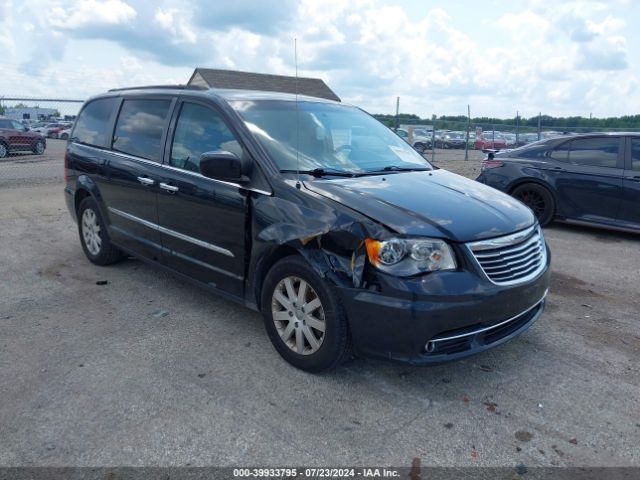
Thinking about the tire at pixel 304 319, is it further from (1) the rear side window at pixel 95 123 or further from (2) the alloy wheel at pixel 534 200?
(2) the alloy wheel at pixel 534 200

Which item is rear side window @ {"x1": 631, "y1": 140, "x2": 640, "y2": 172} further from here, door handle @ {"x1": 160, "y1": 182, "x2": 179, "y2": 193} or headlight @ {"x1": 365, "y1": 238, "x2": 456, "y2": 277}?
door handle @ {"x1": 160, "y1": 182, "x2": 179, "y2": 193}

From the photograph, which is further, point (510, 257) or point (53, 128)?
point (53, 128)

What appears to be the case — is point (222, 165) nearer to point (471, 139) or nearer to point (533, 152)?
point (533, 152)

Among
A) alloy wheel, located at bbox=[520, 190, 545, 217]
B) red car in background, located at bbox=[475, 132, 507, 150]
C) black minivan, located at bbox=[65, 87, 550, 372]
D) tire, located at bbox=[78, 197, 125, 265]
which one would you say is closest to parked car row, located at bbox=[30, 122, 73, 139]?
red car in background, located at bbox=[475, 132, 507, 150]

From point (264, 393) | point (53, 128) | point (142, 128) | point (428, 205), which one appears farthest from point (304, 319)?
point (53, 128)

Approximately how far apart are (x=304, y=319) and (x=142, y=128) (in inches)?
103

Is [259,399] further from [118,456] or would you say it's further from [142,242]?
[142,242]

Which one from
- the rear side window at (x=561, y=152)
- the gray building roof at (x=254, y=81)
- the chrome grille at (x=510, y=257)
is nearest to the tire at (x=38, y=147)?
the gray building roof at (x=254, y=81)

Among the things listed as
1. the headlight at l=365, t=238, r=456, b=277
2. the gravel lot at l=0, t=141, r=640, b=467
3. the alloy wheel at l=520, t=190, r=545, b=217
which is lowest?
the gravel lot at l=0, t=141, r=640, b=467

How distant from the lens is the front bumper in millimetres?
2980

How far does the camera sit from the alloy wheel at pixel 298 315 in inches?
132

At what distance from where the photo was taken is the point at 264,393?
3.29 meters

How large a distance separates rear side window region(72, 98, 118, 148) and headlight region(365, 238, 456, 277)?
3510 millimetres

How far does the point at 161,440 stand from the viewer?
9.24 feet
